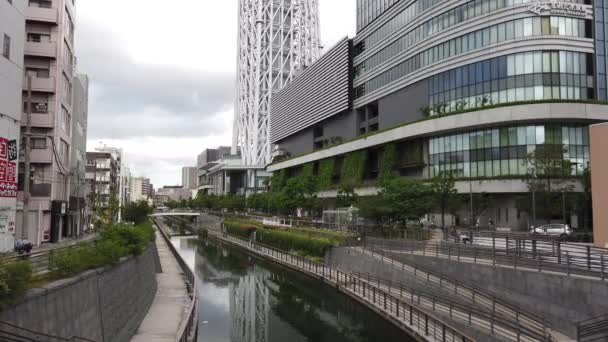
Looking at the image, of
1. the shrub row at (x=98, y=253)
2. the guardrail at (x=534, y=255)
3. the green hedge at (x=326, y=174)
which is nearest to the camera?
the shrub row at (x=98, y=253)

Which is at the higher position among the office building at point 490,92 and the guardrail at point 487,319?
the office building at point 490,92

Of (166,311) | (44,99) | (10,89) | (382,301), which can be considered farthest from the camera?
(44,99)

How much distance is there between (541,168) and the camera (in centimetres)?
5047

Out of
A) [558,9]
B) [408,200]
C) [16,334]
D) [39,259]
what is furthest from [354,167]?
[16,334]

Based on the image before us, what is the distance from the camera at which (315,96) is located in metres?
112

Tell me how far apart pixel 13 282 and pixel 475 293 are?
2376 cm

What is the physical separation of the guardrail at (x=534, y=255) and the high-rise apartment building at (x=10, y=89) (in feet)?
87.7

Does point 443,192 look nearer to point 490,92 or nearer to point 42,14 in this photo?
point 490,92

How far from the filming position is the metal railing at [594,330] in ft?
64.7

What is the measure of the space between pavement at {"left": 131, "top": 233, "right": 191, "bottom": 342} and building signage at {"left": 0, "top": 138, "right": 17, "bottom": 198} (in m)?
10.1

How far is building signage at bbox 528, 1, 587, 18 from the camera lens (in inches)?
2195

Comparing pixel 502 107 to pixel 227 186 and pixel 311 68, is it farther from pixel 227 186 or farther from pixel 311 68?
pixel 227 186

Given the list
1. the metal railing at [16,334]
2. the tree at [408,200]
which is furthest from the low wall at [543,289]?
the metal railing at [16,334]

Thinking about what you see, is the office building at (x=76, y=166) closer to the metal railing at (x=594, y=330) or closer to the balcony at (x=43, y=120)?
the balcony at (x=43, y=120)
